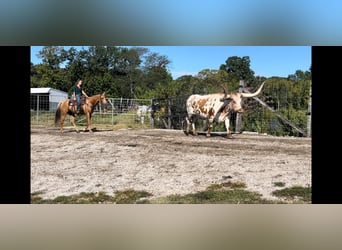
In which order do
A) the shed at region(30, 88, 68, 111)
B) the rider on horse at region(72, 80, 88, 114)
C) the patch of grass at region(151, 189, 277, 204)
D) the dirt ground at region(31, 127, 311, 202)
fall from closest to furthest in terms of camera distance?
1. the patch of grass at region(151, 189, 277, 204)
2. the dirt ground at region(31, 127, 311, 202)
3. the shed at region(30, 88, 68, 111)
4. the rider on horse at region(72, 80, 88, 114)

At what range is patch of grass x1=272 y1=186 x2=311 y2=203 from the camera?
6082mm

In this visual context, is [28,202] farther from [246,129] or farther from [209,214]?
[246,129]

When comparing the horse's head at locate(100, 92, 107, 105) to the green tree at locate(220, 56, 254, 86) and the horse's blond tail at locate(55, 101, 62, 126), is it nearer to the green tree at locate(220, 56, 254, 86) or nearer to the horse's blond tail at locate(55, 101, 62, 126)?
the horse's blond tail at locate(55, 101, 62, 126)

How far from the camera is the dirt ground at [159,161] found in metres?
6.18

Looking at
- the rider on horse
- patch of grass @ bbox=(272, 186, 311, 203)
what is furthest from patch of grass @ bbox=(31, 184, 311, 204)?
the rider on horse

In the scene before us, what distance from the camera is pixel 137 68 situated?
21.1ft

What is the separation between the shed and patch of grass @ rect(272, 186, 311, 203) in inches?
132

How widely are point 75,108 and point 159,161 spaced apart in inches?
58.4

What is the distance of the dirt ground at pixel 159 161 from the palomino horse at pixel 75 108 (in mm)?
158

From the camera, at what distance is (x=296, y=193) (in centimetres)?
612

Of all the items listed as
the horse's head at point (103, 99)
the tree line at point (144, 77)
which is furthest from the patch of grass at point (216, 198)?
the horse's head at point (103, 99)

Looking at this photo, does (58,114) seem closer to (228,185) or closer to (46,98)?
(46,98)

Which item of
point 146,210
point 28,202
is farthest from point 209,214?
point 28,202

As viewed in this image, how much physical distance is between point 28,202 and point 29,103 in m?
→ 1.38
